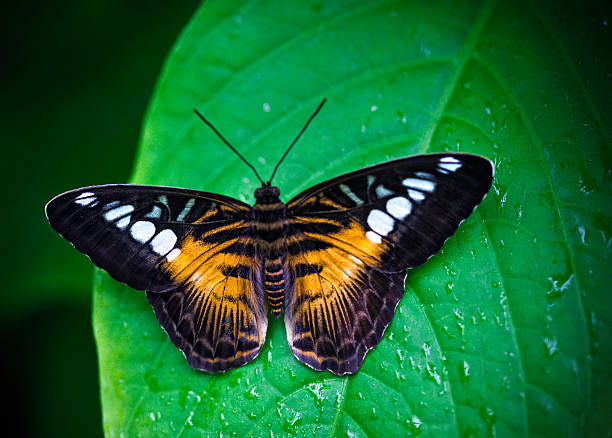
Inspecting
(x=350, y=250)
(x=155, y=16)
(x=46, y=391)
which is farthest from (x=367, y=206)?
(x=46, y=391)

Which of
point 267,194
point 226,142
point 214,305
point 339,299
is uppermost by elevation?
point 226,142

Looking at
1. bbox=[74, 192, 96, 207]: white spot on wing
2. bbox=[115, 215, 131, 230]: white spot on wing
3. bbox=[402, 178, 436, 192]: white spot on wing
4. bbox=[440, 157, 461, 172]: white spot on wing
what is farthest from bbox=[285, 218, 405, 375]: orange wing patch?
bbox=[74, 192, 96, 207]: white spot on wing

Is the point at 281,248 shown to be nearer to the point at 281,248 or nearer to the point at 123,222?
the point at 281,248

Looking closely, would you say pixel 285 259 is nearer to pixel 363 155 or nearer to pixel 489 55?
pixel 363 155

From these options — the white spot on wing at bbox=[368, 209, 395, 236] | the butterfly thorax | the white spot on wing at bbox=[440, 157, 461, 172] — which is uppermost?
the white spot on wing at bbox=[440, 157, 461, 172]

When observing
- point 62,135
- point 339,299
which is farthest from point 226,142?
point 62,135

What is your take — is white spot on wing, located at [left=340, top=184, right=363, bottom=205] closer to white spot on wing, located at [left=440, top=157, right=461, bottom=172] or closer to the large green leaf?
the large green leaf
